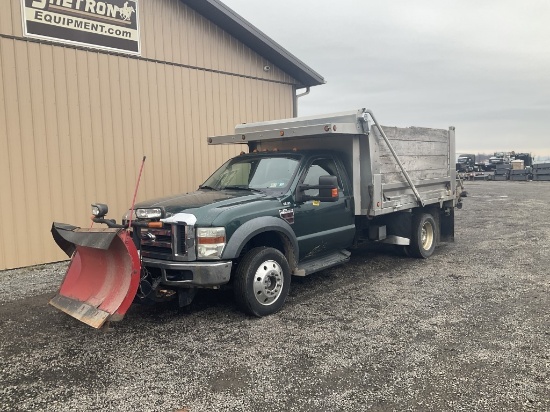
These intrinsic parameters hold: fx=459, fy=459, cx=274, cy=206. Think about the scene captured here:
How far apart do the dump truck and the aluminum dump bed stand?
0.02m

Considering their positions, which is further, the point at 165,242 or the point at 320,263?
the point at 320,263

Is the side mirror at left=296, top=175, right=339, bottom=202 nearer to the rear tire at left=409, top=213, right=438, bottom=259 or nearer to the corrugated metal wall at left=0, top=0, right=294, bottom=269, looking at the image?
the rear tire at left=409, top=213, right=438, bottom=259

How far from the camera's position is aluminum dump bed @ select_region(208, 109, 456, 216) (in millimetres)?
6473

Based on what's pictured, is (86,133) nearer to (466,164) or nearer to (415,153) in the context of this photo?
(415,153)

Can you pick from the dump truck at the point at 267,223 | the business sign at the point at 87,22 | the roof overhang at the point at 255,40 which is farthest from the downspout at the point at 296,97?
the dump truck at the point at 267,223

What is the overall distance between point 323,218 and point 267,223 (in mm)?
1205

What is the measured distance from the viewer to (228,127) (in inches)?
433

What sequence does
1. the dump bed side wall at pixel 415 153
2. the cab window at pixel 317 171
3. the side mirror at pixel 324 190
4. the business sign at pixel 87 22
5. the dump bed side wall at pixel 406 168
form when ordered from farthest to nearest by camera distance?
the business sign at pixel 87 22
the dump bed side wall at pixel 415 153
the dump bed side wall at pixel 406 168
the cab window at pixel 317 171
the side mirror at pixel 324 190

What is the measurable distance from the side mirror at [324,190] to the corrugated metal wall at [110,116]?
4.64m

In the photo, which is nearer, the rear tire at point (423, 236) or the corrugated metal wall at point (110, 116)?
the corrugated metal wall at point (110, 116)

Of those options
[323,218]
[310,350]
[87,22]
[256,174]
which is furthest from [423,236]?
[87,22]

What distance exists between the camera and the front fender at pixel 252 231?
4926mm

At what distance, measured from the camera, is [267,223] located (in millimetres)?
5312

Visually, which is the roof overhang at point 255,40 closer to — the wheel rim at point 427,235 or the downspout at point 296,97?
the downspout at point 296,97
